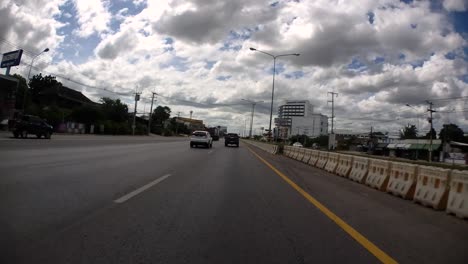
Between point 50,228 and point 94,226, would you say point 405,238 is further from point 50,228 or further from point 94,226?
point 50,228

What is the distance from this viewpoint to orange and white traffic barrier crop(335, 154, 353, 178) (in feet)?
48.2

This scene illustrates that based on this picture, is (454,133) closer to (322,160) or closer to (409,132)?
(409,132)

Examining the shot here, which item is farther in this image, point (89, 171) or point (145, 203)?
point (89, 171)

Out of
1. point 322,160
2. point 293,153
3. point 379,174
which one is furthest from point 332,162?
point 293,153

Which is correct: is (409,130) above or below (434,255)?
above

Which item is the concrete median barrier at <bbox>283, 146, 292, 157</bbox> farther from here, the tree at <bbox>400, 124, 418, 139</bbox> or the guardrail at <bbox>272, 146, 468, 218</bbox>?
the tree at <bbox>400, 124, 418, 139</bbox>

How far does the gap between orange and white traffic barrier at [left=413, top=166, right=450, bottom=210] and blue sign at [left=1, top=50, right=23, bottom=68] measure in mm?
44321

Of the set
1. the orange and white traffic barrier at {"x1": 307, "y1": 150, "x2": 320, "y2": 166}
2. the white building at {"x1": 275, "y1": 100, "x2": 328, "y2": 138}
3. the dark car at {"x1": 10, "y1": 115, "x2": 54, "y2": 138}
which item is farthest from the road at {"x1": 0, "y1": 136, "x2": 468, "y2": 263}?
the white building at {"x1": 275, "y1": 100, "x2": 328, "y2": 138}

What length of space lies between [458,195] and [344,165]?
7899 millimetres

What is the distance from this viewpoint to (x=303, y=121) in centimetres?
15262

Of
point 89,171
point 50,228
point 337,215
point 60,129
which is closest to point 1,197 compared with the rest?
point 50,228

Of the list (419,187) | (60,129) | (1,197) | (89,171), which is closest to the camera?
(1,197)

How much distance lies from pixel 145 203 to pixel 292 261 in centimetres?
370

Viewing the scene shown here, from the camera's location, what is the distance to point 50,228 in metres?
4.95
